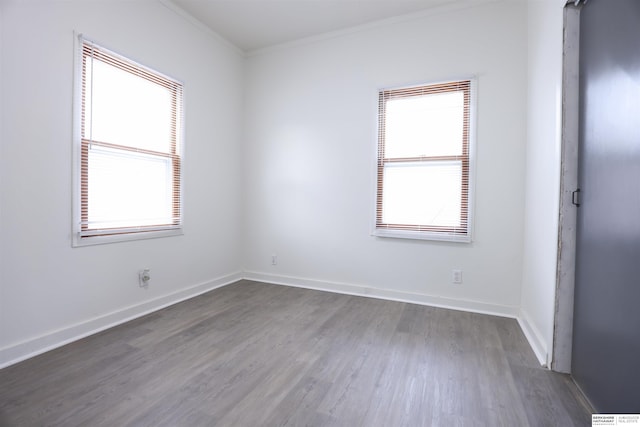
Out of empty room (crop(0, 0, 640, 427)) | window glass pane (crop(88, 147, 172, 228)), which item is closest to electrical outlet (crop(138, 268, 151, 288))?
empty room (crop(0, 0, 640, 427))

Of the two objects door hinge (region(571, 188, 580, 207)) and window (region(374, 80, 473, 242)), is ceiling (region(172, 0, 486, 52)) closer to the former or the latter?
window (region(374, 80, 473, 242))

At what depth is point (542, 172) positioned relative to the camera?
2283 millimetres

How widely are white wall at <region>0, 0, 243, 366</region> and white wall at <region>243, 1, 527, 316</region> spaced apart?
0.88 meters

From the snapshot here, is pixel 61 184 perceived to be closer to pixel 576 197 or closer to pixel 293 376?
pixel 293 376

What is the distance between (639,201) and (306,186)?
2.96 m

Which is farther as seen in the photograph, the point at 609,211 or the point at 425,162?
the point at 425,162

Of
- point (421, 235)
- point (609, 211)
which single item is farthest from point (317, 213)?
point (609, 211)

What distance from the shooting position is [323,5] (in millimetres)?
3082

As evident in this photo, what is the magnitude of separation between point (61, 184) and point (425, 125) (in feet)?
10.7

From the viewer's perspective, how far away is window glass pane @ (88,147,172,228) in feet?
8.16

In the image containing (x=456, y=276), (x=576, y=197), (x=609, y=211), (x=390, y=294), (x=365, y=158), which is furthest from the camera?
(x=365, y=158)

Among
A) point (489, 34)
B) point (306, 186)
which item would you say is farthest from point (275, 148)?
point (489, 34)

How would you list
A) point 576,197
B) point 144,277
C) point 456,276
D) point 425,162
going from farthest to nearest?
point 425,162 → point 456,276 → point 144,277 → point 576,197

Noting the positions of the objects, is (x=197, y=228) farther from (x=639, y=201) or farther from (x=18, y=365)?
(x=639, y=201)
